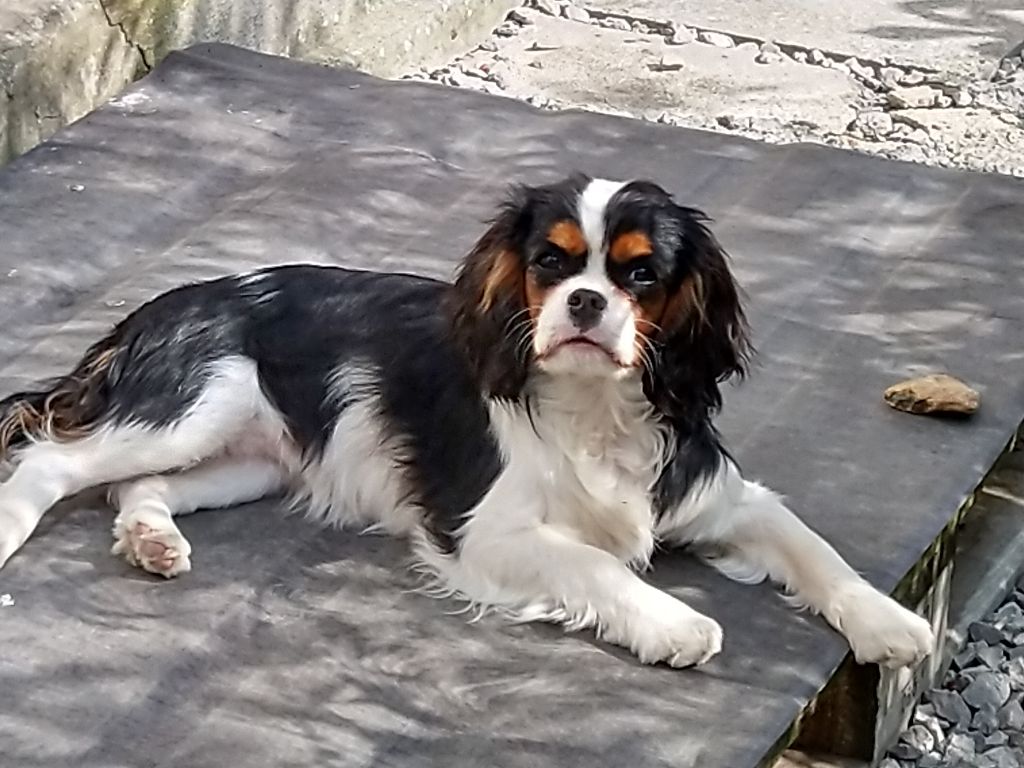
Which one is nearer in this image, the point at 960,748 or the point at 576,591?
the point at 576,591

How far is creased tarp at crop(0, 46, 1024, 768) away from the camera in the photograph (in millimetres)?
2990

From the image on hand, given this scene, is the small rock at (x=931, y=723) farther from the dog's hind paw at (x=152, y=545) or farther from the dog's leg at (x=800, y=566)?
the dog's hind paw at (x=152, y=545)

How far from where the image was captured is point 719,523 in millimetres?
3346

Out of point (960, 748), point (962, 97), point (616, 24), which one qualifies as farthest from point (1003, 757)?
point (616, 24)

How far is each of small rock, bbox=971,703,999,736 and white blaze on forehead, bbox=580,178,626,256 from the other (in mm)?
1274

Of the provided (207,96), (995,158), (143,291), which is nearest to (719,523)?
(143,291)

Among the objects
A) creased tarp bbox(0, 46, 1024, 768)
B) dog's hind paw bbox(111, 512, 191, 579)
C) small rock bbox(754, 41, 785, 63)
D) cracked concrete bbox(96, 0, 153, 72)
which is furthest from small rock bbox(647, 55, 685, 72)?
dog's hind paw bbox(111, 512, 191, 579)

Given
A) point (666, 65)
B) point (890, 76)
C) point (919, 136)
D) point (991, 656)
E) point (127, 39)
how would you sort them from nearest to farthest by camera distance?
point (991, 656) < point (127, 39) < point (919, 136) < point (890, 76) < point (666, 65)

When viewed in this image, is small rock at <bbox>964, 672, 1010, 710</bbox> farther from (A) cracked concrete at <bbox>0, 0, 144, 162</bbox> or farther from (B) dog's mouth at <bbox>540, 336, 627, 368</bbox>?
(A) cracked concrete at <bbox>0, 0, 144, 162</bbox>

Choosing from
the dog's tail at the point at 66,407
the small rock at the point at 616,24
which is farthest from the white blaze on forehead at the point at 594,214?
the small rock at the point at 616,24

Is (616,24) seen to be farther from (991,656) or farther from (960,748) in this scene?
(960,748)

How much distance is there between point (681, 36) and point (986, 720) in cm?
383

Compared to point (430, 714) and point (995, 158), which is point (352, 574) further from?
point (995, 158)

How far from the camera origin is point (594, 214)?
3047mm
